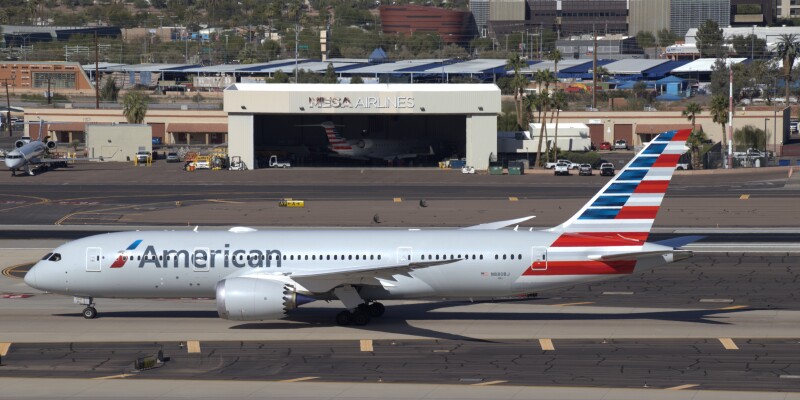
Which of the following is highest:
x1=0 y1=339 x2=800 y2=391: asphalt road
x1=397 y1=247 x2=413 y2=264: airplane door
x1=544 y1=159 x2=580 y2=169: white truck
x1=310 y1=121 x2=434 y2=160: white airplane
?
x1=310 y1=121 x2=434 y2=160: white airplane

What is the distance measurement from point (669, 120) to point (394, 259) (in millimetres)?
106224

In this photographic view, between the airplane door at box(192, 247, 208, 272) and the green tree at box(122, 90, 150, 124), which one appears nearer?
the airplane door at box(192, 247, 208, 272)

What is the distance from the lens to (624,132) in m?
143

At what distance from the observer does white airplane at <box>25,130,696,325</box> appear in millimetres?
39781

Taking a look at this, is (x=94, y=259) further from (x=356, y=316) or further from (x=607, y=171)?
(x=607, y=171)

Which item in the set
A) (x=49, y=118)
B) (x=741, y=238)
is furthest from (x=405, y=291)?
(x=49, y=118)

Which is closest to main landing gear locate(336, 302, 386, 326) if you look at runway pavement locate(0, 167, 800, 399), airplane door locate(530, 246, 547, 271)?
runway pavement locate(0, 167, 800, 399)

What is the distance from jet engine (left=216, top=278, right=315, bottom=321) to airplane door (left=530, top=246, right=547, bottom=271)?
907cm

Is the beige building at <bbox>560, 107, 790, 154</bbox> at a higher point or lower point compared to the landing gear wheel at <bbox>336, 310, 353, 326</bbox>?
higher

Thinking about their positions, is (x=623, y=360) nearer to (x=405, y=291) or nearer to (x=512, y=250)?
(x=512, y=250)

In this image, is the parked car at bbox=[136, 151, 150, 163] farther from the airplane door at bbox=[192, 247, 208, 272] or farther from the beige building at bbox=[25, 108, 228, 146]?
the airplane door at bbox=[192, 247, 208, 272]

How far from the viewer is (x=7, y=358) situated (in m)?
36.2

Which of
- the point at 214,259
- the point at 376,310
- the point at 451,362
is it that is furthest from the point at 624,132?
the point at 451,362

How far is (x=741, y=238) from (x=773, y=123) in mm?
79091
